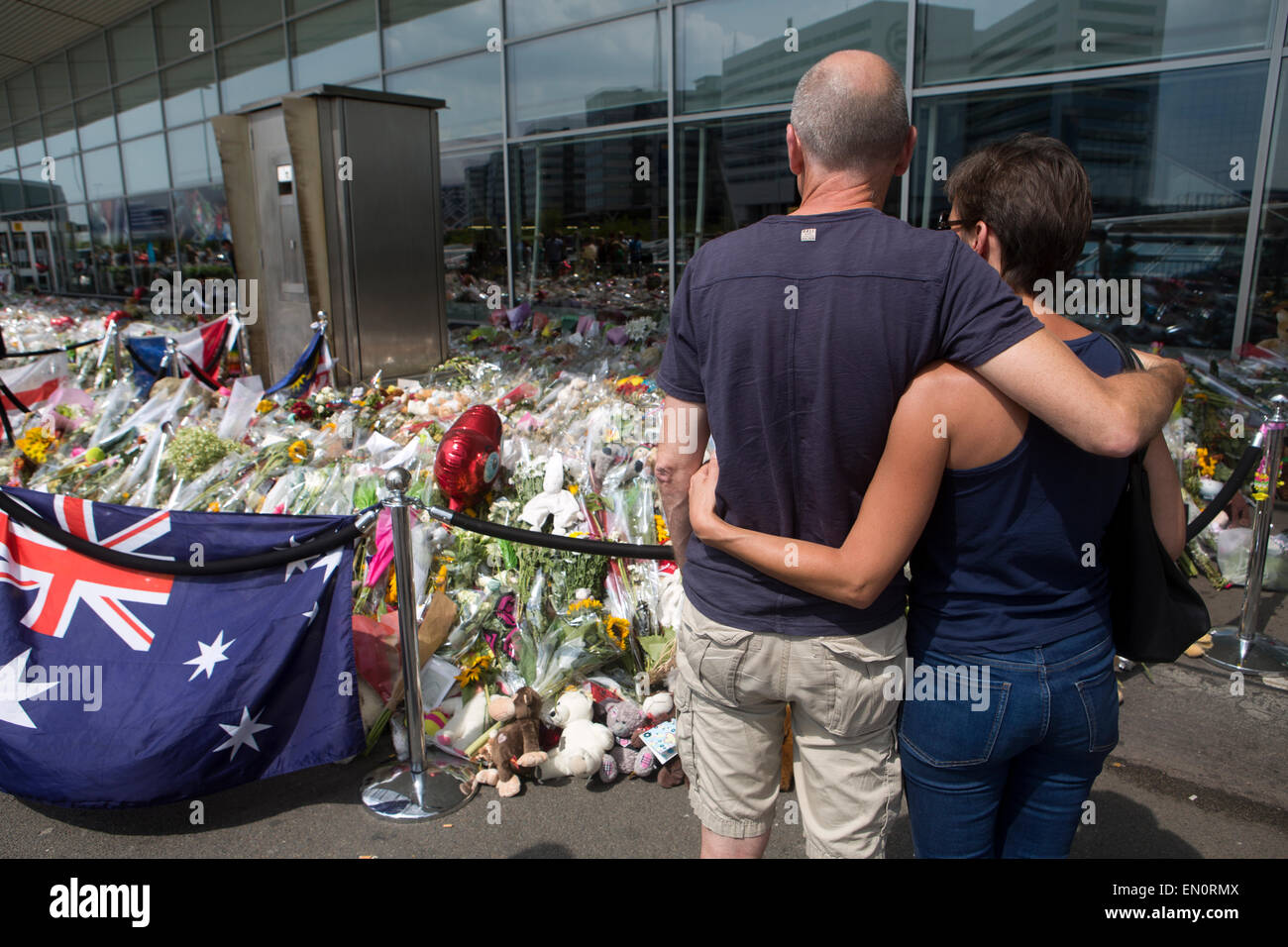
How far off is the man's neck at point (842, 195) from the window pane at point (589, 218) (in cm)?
815

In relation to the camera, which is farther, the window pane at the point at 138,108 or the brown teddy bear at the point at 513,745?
the window pane at the point at 138,108

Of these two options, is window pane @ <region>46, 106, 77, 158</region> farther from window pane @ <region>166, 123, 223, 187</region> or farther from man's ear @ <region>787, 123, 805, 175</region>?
man's ear @ <region>787, 123, 805, 175</region>

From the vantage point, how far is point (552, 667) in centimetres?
344

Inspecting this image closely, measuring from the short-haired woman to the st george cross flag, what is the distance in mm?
1876

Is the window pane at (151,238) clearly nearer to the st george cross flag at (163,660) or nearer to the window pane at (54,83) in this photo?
the window pane at (54,83)

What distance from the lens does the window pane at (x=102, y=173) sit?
60.3 ft

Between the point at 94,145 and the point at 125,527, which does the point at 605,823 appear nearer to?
the point at 125,527

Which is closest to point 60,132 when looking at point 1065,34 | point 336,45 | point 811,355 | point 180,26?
point 180,26

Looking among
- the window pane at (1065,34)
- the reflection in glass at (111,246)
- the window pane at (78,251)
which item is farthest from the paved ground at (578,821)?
the window pane at (78,251)

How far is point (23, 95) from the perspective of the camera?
21.6 m

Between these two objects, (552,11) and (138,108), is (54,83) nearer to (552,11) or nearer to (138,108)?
(138,108)

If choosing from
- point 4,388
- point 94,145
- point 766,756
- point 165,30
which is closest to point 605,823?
point 766,756

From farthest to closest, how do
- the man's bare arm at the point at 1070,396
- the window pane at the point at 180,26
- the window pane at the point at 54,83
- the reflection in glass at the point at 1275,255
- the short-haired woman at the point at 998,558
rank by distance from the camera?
the window pane at the point at 54,83 < the window pane at the point at 180,26 < the reflection in glass at the point at 1275,255 < the short-haired woman at the point at 998,558 < the man's bare arm at the point at 1070,396

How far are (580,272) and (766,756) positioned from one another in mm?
9331
